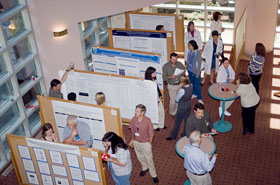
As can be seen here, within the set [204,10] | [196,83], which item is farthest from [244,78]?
[204,10]

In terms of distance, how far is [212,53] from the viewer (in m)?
8.95

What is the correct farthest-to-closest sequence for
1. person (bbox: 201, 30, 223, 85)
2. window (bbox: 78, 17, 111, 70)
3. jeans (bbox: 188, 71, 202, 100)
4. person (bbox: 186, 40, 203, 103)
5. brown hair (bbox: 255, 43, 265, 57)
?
person (bbox: 201, 30, 223, 85), window (bbox: 78, 17, 111, 70), jeans (bbox: 188, 71, 202, 100), person (bbox: 186, 40, 203, 103), brown hair (bbox: 255, 43, 265, 57)

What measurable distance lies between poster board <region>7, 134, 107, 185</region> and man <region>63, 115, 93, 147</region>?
2.30ft

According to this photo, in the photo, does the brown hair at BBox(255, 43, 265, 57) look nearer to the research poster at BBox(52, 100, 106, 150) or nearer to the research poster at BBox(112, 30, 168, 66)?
the research poster at BBox(112, 30, 168, 66)

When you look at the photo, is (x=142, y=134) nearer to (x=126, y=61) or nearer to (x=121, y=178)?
(x=121, y=178)

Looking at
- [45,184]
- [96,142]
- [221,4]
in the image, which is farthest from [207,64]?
[45,184]

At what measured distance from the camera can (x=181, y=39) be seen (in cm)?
1039

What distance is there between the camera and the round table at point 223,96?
23.8 ft

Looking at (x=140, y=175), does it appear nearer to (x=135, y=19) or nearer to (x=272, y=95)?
(x=272, y=95)

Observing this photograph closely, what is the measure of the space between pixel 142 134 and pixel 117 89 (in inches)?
53.4

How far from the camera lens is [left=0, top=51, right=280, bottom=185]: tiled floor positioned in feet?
21.5

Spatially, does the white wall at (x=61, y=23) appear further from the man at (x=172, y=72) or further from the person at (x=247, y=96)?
the person at (x=247, y=96)

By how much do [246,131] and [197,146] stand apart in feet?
9.16

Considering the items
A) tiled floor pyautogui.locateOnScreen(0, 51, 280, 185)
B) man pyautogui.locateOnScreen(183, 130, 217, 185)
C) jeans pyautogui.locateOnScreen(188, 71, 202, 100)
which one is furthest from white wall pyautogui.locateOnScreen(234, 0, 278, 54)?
man pyautogui.locateOnScreen(183, 130, 217, 185)
